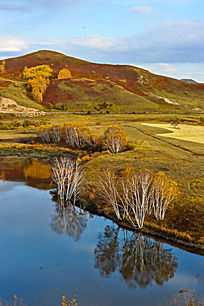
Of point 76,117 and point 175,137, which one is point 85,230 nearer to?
point 175,137

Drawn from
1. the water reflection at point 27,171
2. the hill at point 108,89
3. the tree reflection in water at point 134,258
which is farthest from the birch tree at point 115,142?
the hill at point 108,89

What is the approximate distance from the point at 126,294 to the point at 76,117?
316 feet

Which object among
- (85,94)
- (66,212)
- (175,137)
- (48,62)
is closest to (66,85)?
(85,94)

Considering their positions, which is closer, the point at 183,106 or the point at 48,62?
the point at 183,106

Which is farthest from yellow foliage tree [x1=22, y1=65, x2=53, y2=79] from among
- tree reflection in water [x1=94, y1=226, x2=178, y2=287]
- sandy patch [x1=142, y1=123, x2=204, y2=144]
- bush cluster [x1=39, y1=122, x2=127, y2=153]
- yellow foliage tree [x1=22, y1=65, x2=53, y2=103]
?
tree reflection in water [x1=94, y1=226, x2=178, y2=287]

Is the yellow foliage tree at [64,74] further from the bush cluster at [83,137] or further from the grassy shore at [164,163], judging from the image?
the bush cluster at [83,137]

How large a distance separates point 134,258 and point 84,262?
159 inches

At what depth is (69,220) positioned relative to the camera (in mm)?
31594

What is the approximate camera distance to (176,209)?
29578 millimetres

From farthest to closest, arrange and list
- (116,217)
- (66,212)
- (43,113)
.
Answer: (43,113) < (66,212) < (116,217)

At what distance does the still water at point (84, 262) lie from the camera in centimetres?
1962

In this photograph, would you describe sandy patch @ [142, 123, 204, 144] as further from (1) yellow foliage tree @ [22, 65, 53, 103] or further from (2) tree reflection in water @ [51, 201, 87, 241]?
(1) yellow foliage tree @ [22, 65, 53, 103]

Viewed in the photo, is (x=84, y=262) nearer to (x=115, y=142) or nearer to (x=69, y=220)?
(x=69, y=220)

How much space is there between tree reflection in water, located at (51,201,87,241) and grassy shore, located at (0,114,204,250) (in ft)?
6.05
